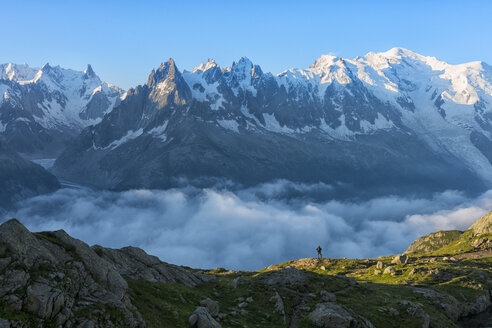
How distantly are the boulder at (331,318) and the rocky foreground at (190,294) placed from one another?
0.46ft

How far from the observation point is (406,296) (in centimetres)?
8219

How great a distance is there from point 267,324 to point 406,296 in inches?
1860

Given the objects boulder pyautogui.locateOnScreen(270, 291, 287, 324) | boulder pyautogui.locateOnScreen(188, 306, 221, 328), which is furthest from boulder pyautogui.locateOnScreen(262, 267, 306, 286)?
boulder pyautogui.locateOnScreen(188, 306, 221, 328)

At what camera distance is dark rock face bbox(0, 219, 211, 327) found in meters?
28.8

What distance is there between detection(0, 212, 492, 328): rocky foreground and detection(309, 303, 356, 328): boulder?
5.5 inches

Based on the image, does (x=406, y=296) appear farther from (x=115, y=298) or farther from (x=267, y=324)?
(x=115, y=298)

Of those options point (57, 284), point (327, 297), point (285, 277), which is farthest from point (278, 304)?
point (57, 284)

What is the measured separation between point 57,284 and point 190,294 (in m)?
24.0

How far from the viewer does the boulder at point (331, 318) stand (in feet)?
167

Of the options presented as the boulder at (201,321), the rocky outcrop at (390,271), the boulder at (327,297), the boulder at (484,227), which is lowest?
the boulder at (201,321)

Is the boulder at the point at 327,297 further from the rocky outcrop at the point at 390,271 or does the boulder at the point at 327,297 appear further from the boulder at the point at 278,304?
the rocky outcrop at the point at 390,271

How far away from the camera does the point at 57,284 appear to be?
104 feet

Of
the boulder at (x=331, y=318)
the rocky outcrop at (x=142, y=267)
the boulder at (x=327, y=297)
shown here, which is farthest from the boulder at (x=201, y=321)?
the boulder at (x=327, y=297)

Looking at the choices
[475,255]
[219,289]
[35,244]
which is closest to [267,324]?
[219,289]
